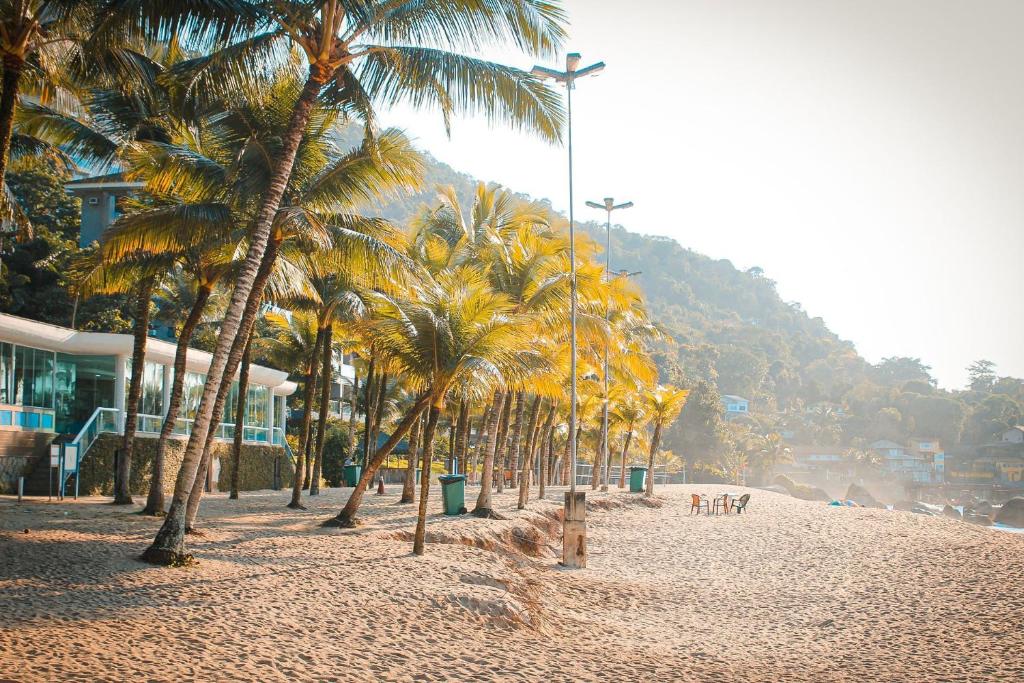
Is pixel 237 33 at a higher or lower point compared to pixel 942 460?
higher

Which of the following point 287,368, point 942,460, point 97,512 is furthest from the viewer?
point 942,460

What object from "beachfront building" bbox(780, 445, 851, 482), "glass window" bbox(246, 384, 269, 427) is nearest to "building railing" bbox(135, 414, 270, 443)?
"glass window" bbox(246, 384, 269, 427)

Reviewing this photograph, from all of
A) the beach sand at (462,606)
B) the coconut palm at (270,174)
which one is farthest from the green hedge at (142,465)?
the coconut palm at (270,174)

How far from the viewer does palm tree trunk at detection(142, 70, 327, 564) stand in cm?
1059

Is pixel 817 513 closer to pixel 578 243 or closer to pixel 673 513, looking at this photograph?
pixel 673 513

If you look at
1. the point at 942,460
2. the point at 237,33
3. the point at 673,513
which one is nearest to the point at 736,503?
the point at 673,513

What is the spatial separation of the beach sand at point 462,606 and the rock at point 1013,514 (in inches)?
2294

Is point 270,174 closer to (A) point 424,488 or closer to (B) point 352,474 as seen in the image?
(A) point 424,488

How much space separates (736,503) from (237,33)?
26.5m

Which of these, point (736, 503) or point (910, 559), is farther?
point (736, 503)

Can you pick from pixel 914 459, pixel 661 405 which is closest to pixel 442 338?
pixel 661 405

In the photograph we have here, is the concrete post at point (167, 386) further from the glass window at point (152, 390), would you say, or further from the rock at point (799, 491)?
the rock at point (799, 491)

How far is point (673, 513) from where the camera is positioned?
3086cm

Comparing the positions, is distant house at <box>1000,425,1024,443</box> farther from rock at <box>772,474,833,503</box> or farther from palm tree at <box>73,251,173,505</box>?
→ palm tree at <box>73,251,173,505</box>
